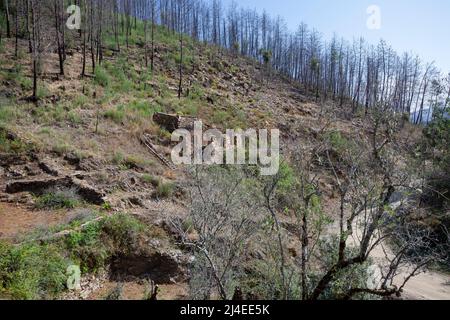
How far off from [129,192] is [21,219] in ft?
12.6

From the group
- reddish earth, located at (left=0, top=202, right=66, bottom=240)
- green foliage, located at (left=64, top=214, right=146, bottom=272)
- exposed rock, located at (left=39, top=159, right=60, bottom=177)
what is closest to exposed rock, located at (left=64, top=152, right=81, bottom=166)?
exposed rock, located at (left=39, top=159, right=60, bottom=177)

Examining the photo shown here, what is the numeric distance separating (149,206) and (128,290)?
12.1 ft

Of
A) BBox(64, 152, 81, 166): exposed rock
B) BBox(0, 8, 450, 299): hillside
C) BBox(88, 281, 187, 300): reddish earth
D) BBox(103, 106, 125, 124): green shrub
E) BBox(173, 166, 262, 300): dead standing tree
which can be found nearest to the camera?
BBox(173, 166, 262, 300): dead standing tree

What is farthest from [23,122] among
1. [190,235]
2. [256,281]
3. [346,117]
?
[346,117]

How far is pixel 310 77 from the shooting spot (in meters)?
55.5

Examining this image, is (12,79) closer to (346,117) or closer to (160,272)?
(160,272)

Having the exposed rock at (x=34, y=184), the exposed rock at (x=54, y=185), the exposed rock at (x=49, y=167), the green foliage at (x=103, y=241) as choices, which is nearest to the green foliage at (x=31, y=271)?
the green foliage at (x=103, y=241)

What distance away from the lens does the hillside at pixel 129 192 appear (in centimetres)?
764

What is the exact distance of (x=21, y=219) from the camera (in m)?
10.0

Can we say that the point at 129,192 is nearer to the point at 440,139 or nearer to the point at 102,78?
the point at 102,78

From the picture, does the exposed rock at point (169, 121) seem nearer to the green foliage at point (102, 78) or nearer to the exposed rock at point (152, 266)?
the green foliage at point (102, 78)

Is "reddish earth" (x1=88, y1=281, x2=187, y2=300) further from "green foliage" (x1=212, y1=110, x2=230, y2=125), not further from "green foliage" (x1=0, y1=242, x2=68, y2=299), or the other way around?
"green foliage" (x1=212, y1=110, x2=230, y2=125)

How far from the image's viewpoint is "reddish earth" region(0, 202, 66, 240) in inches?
360

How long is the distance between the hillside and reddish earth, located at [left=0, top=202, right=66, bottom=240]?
3 cm
